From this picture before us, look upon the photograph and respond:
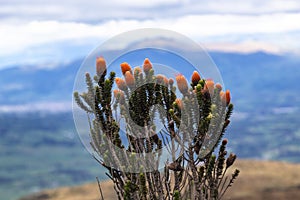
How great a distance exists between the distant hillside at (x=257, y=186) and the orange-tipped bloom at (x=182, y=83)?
19.8 metres

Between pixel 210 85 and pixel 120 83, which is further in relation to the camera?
pixel 120 83

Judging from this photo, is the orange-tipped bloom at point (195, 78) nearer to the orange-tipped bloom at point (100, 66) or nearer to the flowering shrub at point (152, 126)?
the flowering shrub at point (152, 126)

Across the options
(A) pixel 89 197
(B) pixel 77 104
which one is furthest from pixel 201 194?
(A) pixel 89 197

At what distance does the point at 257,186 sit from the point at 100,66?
23.6m

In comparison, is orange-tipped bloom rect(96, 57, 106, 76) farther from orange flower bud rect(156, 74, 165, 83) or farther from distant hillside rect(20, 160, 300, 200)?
distant hillside rect(20, 160, 300, 200)

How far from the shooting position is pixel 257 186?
1161 inches

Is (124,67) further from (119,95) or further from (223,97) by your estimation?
(223,97)

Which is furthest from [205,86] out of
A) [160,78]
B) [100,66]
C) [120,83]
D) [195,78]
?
[100,66]

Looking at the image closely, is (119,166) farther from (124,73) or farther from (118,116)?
(124,73)

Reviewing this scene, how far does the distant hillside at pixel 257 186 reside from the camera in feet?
91.9

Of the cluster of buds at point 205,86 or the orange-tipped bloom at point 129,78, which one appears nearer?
the cluster of buds at point 205,86

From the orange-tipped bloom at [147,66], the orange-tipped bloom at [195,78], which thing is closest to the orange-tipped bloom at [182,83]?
the orange-tipped bloom at [195,78]

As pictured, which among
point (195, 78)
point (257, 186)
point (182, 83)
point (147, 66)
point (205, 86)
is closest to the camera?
point (205, 86)

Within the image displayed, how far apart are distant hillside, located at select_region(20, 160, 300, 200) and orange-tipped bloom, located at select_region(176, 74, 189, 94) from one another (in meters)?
19.8
